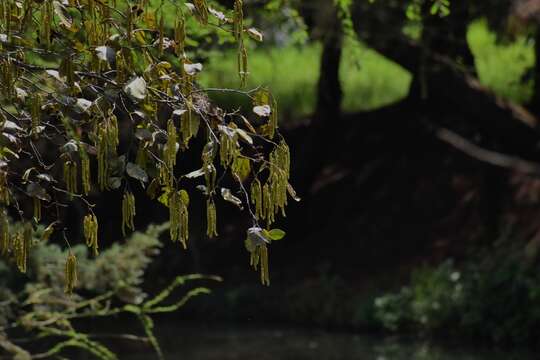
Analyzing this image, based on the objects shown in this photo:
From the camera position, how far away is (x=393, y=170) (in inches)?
705

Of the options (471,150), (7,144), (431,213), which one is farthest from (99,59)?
(431,213)

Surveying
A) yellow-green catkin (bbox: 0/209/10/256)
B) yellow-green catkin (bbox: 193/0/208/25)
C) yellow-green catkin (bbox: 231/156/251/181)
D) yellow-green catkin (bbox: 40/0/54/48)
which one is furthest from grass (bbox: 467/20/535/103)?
yellow-green catkin (bbox: 0/209/10/256)

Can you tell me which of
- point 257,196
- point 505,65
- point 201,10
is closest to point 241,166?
point 257,196

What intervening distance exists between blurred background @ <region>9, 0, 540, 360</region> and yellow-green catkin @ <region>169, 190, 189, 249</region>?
20.6ft

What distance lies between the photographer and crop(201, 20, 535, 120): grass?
18.2m

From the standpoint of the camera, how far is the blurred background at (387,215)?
534 inches

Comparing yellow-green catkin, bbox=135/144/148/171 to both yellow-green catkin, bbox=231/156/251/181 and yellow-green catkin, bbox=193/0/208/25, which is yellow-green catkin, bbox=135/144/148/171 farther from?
yellow-green catkin, bbox=193/0/208/25

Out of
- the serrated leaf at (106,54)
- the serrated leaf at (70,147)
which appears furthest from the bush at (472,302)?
the serrated leaf at (106,54)

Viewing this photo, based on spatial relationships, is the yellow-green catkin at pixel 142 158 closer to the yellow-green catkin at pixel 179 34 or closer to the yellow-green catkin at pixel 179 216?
the yellow-green catkin at pixel 179 216

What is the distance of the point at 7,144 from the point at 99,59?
39 centimetres

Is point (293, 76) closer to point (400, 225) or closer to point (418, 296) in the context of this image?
point (400, 225)

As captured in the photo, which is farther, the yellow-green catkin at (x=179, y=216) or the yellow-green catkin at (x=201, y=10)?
the yellow-green catkin at (x=201, y=10)

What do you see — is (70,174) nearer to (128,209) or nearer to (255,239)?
(128,209)

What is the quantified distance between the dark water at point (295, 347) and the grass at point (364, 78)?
3.95m
